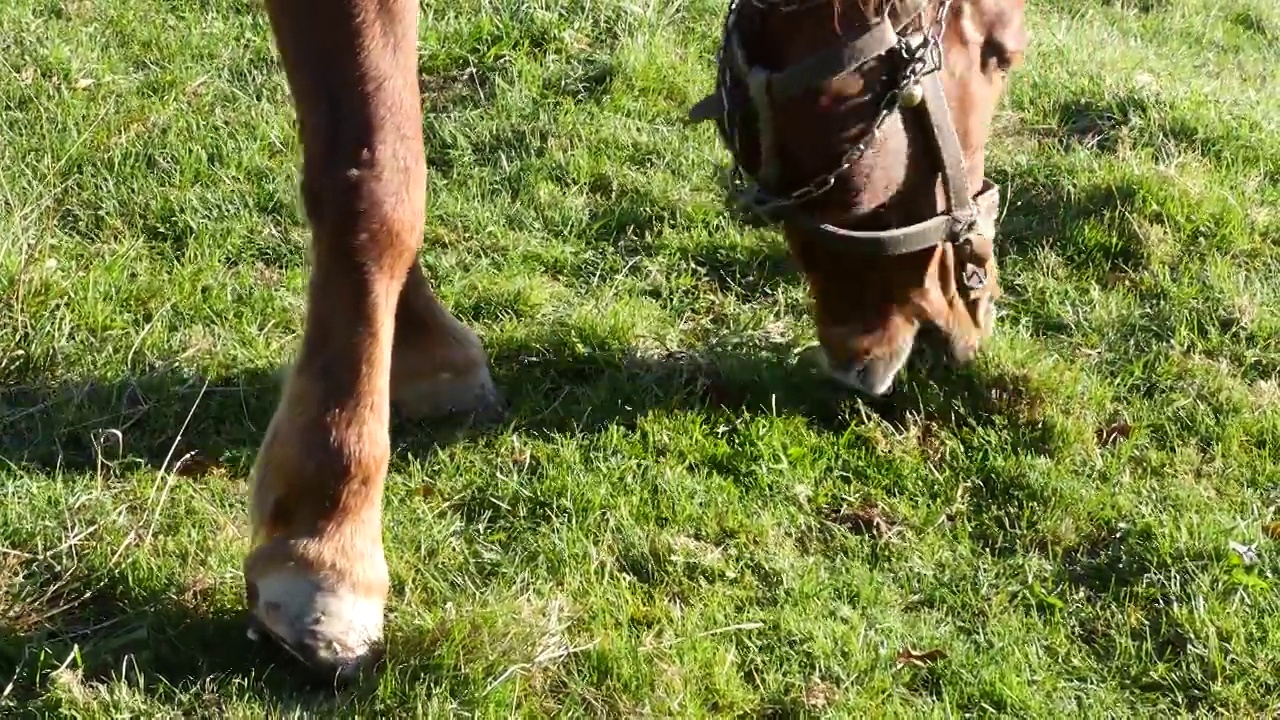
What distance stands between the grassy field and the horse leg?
20cm

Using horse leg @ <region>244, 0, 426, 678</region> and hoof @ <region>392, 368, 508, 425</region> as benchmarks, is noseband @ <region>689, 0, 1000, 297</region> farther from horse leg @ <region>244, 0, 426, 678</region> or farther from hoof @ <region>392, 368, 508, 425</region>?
hoof @ <region>392, 368, 508, 425</region>

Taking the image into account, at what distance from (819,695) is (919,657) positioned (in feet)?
0.93

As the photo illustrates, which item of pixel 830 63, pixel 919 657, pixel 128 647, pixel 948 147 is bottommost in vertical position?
pixel 919 657

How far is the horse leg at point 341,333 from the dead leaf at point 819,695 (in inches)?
36.8

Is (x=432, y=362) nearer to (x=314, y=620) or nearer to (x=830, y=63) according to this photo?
(x=314, y=620)

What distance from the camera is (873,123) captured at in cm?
247

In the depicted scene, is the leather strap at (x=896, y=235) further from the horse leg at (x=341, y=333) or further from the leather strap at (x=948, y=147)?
the horse leg at (x=341, y=333)

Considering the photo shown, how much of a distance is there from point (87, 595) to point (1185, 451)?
9.50 ft

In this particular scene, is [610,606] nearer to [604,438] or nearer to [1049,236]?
[604,438]

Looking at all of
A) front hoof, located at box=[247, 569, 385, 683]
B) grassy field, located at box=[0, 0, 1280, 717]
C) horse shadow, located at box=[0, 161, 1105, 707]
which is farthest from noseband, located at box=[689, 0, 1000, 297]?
front hoof, located at box=[247, 569, 385, 683]

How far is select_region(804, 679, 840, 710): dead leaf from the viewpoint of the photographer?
272 cm

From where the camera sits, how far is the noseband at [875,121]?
7.64ft

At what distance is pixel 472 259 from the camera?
4.26m

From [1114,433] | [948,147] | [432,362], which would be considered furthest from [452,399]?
[1114,433]
